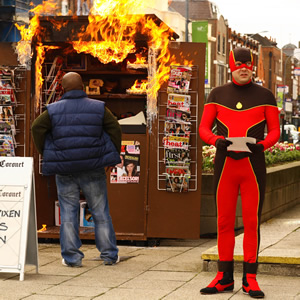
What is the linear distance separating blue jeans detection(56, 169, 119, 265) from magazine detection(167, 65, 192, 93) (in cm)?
190

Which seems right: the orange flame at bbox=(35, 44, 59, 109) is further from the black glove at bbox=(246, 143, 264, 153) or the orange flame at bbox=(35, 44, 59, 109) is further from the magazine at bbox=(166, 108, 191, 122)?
the black glove at bbox=(246, 143, 264, 153)

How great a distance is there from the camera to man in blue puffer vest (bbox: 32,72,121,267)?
7820 millimetres

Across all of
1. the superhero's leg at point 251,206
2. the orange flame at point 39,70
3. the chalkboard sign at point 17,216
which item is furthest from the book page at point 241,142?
the orange flame at point 39,70

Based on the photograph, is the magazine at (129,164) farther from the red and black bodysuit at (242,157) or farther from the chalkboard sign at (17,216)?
the red and black bodysuit at (242,157)

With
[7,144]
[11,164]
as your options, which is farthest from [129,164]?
[11,164]

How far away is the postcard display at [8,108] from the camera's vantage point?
31.6 ft

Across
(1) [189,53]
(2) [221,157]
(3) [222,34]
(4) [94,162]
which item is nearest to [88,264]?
(4) [94,162]

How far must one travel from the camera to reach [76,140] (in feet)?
25.6

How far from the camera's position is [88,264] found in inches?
319

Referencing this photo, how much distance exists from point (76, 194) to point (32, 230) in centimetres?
73

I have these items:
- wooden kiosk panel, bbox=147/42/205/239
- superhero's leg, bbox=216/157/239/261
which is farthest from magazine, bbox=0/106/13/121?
superhero's leg, bbox=216/157/239/261

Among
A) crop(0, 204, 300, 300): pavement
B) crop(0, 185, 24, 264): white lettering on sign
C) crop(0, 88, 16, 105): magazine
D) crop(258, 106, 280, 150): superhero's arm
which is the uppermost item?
crop(0, 88, 16, 105): magazine

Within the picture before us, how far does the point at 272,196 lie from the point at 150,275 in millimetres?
5224

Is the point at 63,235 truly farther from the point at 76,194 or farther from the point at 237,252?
the point at 237,252
